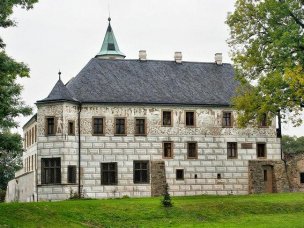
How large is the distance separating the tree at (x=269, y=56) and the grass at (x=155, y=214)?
16.2ft

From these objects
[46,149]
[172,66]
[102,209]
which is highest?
[172,66]

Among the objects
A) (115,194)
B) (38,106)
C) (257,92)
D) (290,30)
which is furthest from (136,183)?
(290,30)

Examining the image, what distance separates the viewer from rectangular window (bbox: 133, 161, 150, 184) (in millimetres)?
47781

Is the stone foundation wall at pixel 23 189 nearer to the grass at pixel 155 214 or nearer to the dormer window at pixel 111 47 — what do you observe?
the grass at pixel 155 214

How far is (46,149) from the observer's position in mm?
45688

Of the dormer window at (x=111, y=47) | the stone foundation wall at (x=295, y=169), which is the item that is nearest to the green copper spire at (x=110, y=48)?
the dormer window at (x=111, y=47)

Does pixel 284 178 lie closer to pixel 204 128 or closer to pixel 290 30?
pixel 204 128

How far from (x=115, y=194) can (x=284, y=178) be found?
538 inches

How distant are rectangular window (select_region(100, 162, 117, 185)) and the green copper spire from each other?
79.0ft

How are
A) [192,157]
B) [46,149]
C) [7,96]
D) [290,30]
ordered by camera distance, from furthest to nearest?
[192,157], [46,149], [290,30], [7,96]

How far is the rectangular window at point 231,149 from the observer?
50316 mm

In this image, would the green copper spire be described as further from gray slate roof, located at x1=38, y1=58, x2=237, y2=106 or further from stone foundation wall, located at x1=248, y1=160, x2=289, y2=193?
stone foundation wall, located at x1=248, y1=160, x2=289, y2=193

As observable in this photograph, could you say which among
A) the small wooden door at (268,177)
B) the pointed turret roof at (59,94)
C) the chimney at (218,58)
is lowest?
the small wooden door at (268,177)

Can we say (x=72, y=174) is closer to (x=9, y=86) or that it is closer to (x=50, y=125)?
(x=50, y=125)
